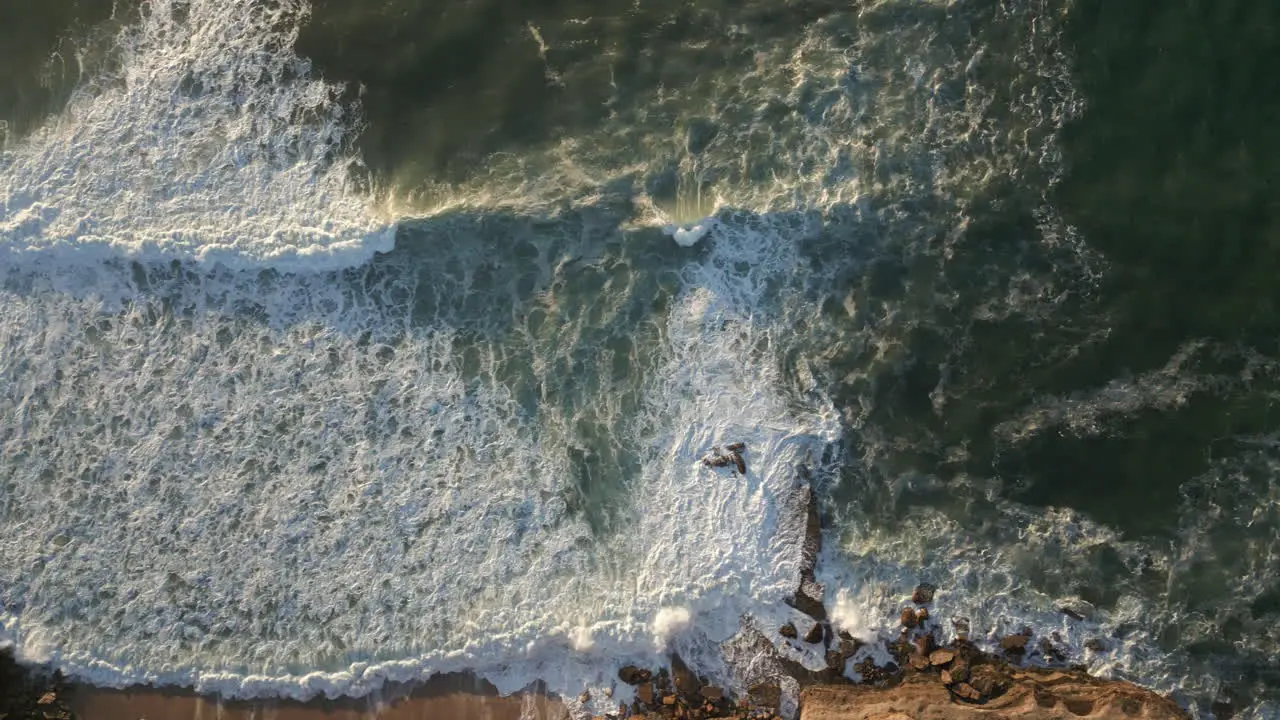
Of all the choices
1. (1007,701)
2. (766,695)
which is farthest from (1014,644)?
(766,695)

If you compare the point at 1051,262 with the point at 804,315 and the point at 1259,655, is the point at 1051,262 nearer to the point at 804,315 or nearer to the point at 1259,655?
the point at 804,315

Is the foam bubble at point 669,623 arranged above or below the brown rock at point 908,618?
below

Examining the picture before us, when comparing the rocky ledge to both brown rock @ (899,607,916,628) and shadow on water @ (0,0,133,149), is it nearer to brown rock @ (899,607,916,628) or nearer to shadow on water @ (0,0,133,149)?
shadow on water @ (0,0,133,149)

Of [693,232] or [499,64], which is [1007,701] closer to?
[693,232]

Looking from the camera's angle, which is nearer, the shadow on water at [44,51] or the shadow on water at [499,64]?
the shadow on water at [499,64]

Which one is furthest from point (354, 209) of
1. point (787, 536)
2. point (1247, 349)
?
point (1247, 349)

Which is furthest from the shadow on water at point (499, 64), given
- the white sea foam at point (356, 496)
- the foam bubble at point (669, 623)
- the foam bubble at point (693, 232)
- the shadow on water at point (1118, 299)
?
the foam bubble at point (669, 623)

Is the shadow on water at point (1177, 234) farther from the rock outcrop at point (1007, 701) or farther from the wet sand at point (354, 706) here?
the wet sand at point (354, 706)
